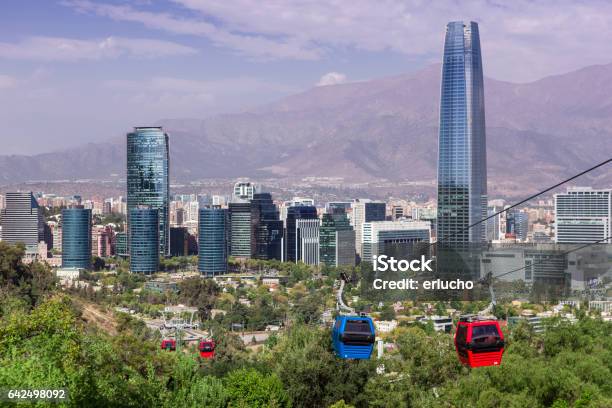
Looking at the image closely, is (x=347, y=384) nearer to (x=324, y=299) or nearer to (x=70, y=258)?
(x=324, y=299)

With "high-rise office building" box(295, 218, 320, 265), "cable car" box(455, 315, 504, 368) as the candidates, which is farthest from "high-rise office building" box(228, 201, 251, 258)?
"cable car" box(455, 315, 504, 368)

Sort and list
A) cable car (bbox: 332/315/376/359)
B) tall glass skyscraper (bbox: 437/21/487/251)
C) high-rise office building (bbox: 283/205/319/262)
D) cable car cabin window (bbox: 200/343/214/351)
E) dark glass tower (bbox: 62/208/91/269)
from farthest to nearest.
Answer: high-rise office building (bbox: 283/205/319/262) < tall glass skyscraper (bbox: 437/21/487/251) < dark glass tower (bbox: 62/208/91/269) < cable car cabin window (bbox: 200/343/214/351) < cable car (bbox: 332/315/376/359)

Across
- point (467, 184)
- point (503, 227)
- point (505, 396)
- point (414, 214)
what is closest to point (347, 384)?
point (505, 396)

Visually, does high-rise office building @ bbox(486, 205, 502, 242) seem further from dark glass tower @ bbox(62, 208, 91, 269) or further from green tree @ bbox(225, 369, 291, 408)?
green tree @ bbox(225, 369, 291, 408)

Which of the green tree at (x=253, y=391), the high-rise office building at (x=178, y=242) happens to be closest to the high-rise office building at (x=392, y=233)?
the high-rise office building at (x=178, y=242)

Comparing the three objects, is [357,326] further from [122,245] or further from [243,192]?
Result: [243,192]

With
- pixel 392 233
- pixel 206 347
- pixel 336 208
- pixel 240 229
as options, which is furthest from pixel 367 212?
pixel 206 347
